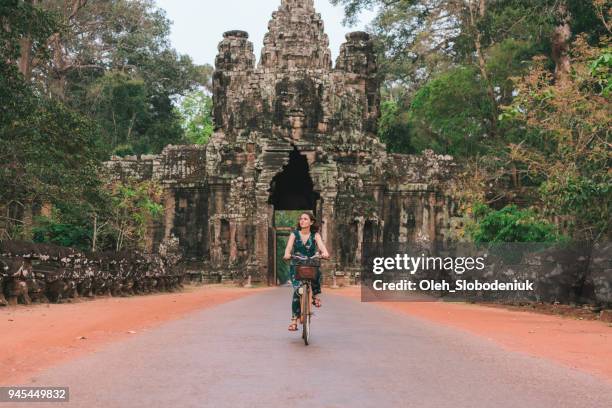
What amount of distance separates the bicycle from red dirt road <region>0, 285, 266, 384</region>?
248 cm

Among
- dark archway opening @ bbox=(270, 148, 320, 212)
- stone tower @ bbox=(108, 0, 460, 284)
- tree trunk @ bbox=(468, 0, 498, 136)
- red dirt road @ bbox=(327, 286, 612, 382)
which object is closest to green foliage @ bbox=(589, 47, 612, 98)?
red dirt road @ bbox=(327, 286, 612, 382)

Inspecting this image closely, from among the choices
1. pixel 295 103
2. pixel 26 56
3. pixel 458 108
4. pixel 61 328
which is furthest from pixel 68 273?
pixel 458 108

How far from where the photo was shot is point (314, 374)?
7.58 metres

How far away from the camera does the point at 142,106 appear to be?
52000mm

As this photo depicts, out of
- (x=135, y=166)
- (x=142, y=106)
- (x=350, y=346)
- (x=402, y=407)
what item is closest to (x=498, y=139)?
(x=135, y=166)

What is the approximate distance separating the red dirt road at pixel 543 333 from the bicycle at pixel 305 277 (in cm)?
266

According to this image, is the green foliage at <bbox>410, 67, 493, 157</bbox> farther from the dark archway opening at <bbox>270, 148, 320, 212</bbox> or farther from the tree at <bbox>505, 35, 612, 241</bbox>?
the tree at <bbox>505, 35, 612, 241</bbox>

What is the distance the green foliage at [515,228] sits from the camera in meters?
22.6

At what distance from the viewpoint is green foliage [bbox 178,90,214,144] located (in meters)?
61.7

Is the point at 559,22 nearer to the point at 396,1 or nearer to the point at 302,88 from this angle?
the point at 302,88

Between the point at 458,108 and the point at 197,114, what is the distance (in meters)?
26.4

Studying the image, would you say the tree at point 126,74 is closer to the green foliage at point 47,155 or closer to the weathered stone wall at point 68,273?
the weathered stone wall at point 68,273

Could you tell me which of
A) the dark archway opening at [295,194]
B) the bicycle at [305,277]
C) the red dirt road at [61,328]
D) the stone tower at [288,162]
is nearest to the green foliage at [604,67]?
the bicycle at [305,277]

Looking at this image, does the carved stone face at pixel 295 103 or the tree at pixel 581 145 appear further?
the carved stone face at pixel 295 103
